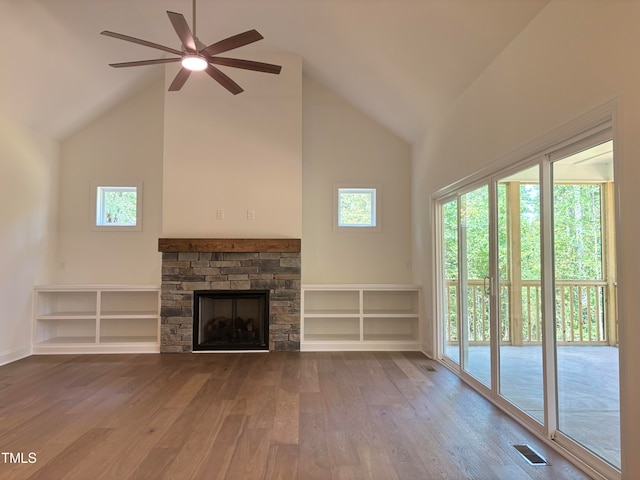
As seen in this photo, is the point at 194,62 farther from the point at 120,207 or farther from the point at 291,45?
the point at 120,207

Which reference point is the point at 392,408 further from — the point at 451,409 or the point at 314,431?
the point at 314,431

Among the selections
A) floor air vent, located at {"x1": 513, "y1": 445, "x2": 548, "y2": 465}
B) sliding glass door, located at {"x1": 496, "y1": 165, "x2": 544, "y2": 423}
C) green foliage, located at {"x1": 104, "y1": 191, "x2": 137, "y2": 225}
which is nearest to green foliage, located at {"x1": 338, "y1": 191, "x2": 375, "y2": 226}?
sliding glass door, located at {"x1": 496, "y1": 165, "x2": 544, "y2": 423}

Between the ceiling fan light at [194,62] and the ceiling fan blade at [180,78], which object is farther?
the ceiling fan blade at [180,78]

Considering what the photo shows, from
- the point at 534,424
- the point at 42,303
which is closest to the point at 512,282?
the point at 534,424

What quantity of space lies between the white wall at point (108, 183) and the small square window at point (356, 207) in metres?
2.68

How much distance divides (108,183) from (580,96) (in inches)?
228

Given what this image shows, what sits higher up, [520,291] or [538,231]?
[538,231]

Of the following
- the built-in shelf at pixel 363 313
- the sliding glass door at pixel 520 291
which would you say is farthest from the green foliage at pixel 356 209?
the sliding glass door at pixel 520 291

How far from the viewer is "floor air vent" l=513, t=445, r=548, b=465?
7.39ft

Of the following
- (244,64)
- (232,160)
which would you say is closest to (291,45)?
(232,160)

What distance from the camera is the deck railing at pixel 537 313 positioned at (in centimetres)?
229

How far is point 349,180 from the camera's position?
19.0 ft

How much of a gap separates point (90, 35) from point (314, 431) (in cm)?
462

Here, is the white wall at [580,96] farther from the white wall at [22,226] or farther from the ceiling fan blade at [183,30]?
the white wall at [22,226]
